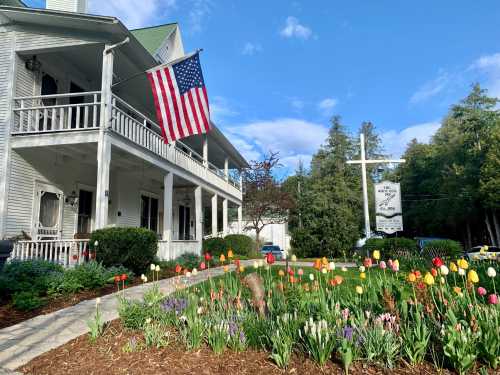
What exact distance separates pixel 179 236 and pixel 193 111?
1235 centimetres

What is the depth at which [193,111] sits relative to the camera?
988 cm

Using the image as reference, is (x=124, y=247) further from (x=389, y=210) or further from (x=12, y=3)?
(x=389, y=210)

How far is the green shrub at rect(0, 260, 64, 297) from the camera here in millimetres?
6301

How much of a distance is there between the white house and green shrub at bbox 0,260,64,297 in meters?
1.27

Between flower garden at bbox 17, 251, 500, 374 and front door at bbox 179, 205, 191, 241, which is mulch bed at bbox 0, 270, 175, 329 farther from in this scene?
front door at bbox 179, 205, 191, 241

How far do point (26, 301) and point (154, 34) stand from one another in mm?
16000

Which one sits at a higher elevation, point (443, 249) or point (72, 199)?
point (72, 199)

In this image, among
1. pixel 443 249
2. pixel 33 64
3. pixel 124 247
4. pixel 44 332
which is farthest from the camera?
pixel 443 249

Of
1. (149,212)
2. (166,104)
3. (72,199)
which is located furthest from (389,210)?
(72,199)

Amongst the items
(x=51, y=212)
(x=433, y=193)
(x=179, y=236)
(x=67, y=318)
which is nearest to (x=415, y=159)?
(x=433, y=193)

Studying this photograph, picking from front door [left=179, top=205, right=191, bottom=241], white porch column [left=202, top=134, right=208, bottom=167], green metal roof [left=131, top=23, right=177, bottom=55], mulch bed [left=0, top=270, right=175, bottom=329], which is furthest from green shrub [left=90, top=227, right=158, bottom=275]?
front door [left=179, top=205, right=191, bottom=241]

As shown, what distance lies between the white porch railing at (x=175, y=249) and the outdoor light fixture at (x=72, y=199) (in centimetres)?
300

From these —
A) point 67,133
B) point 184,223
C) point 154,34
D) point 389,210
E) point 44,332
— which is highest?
point 154,34

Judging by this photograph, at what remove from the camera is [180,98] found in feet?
31.2
